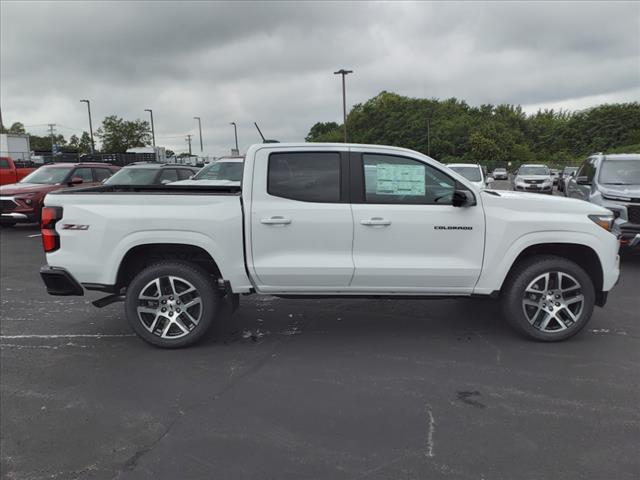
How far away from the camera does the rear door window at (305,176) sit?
15.2ft

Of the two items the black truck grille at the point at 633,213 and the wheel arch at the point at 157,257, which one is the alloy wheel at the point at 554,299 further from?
the black truck grille at the point at 633,213

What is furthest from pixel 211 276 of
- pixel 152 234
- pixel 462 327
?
pixel 462 327

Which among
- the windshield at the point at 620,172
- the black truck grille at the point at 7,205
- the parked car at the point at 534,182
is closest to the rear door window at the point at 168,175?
the black truck grille at the point at 7,205

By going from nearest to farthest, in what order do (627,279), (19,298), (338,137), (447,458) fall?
(447,458), (19,298), (627,279), (338,137)

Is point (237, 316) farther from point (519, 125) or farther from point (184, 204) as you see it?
point (519, 125)

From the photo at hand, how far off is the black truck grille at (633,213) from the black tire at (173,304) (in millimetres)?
6589

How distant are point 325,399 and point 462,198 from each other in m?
2.07

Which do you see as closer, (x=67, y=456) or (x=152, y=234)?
(x=67, y=456)

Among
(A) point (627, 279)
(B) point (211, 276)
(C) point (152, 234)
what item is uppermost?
(C) point (152, 234)

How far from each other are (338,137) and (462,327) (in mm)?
91140

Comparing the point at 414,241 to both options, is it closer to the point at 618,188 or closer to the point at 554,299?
the point at 554,299

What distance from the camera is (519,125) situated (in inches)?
3438

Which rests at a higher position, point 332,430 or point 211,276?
point 211,276

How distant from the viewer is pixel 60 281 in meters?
4.64
